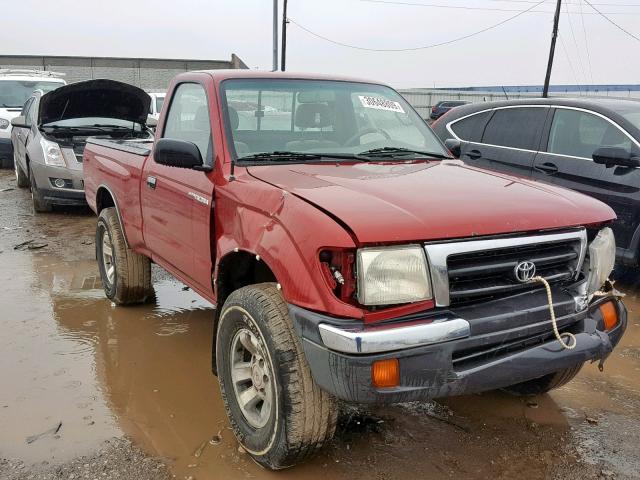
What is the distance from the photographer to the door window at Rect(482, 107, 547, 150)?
6.11 metres

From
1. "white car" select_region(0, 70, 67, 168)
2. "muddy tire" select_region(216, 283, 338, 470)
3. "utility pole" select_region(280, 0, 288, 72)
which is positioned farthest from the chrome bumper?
"utility pole" select_region(280, 0, 288, 72)

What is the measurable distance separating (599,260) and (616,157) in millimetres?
2690

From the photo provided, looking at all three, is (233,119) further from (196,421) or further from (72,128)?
(72,128)

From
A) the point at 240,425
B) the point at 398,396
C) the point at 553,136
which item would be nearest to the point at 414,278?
the point at 398,396

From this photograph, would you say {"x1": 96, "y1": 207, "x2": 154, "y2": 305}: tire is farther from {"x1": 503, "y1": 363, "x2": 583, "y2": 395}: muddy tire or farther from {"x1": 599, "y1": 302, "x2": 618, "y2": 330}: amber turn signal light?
{"x1": 599, "y1": 302, "x2": 618, "y2": 330}: amber turn signal light

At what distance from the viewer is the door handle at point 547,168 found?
5.79 m

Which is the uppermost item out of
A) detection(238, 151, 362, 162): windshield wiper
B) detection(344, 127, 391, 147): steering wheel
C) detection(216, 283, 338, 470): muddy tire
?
detection(344, 127, 391, 147): steering wheel

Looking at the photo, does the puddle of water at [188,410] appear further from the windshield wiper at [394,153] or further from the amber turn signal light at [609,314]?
the windshield wiper at [394,153]

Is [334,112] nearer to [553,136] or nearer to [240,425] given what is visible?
[240,425]

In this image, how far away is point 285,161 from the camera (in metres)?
3.33

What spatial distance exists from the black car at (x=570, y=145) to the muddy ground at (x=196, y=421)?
121 centimetres

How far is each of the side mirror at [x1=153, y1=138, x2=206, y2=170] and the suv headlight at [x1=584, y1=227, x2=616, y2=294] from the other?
6.65 ft

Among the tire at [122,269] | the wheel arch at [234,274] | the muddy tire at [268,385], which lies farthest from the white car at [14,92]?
the muddy tire at [268,385]

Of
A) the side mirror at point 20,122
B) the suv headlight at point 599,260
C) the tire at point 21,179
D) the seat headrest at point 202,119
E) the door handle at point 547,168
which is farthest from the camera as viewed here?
the tire at point 21,179
